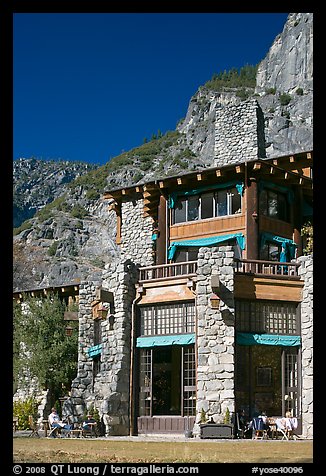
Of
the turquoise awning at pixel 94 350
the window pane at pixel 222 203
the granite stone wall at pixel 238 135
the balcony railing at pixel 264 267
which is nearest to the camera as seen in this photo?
the balcony railing at pixel 264 267

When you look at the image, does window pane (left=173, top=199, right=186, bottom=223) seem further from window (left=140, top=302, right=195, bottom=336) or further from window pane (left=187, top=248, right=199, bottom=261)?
window (left=140, top=302, right=195, bottom=336)

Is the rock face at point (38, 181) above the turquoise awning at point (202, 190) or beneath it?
above

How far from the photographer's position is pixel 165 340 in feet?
88.0

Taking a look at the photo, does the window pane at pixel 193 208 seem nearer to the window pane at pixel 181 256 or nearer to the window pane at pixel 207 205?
the window pane at pixel 207 205

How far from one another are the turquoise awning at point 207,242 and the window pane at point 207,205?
3.59ft

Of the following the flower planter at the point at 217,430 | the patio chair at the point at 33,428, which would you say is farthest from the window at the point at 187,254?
the flower planter at the point at 217,430

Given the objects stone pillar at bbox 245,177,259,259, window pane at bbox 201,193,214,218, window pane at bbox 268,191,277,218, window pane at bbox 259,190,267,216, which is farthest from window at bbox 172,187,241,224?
window pane at bbox 268,191,277,218

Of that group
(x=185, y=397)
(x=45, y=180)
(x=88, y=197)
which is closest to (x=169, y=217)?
(x=185, y=397)

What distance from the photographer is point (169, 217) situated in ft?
109

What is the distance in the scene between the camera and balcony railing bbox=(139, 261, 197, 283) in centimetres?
2747

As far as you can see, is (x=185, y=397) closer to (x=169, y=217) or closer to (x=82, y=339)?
(x=82, y=339)

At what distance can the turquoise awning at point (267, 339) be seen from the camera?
25766mm
